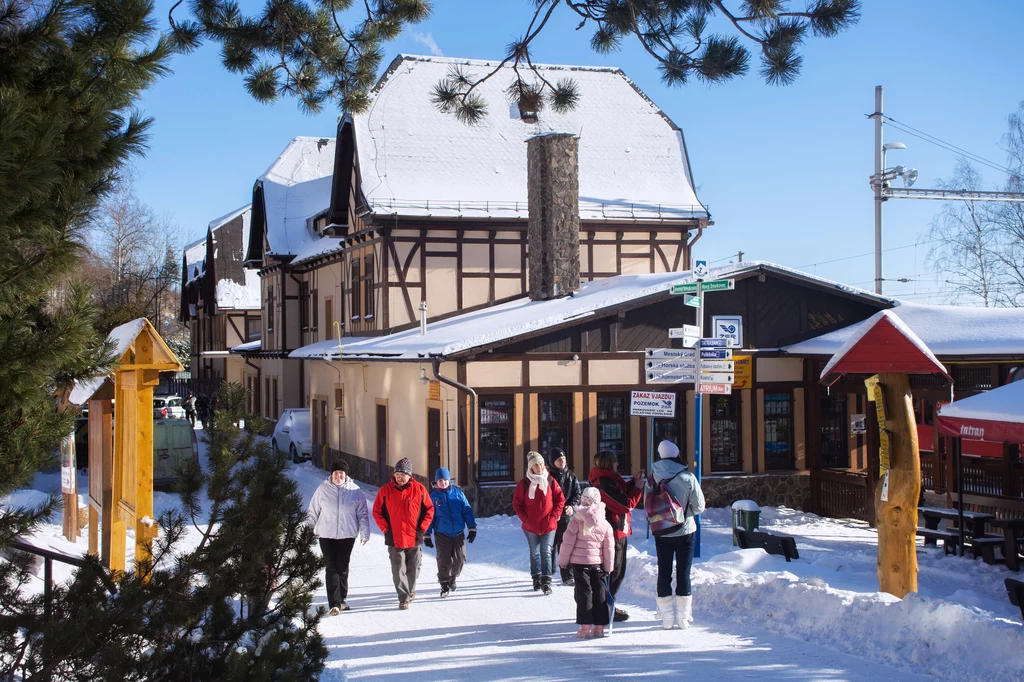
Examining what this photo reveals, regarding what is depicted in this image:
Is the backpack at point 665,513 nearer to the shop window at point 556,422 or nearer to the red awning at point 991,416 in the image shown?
the red awning at point 991,416

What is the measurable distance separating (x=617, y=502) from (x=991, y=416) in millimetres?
3582

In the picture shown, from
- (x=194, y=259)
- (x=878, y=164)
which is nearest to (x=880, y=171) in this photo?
(x=878, y=164)

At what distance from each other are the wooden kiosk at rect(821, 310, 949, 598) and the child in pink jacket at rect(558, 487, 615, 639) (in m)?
2.87

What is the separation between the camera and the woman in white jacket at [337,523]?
10.4m

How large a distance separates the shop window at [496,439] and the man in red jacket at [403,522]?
678 centimetres

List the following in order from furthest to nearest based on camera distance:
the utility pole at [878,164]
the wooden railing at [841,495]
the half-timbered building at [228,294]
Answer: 1. the half-timbered building at [228,294]
2. the utility pole at [878,164]
3. the wooden railing at [841,495]

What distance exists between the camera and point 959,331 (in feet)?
52.4

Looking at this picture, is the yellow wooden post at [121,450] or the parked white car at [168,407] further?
the parked white car at [168,407]

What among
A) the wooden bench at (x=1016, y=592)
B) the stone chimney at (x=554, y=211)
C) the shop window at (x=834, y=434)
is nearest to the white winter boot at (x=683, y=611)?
the wooden bench at (x=1016, y=592)

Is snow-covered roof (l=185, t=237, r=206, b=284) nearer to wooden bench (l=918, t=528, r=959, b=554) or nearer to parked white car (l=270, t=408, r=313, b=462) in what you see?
parked white car (l=270, t=408, r=313, b=462)

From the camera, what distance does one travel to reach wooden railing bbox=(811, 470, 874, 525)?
690 inches

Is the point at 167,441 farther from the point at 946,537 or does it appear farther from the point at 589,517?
the point at 946,537

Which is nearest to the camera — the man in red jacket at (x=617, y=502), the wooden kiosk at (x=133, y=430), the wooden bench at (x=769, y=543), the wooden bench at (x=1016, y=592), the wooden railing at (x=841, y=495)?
the wooden bench at (x=1016, y=592)

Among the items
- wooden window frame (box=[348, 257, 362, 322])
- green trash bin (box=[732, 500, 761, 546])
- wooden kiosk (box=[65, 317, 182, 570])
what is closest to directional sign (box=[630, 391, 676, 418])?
green trash bin (box=[732, 500, 761, 546])
